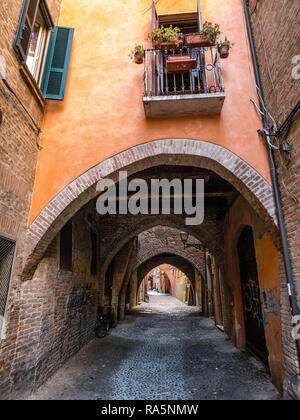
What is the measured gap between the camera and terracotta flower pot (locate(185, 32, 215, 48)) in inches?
191

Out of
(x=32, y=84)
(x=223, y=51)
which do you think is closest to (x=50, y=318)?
(x=32, y=84)

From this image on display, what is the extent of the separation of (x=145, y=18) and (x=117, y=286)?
9.55 metres

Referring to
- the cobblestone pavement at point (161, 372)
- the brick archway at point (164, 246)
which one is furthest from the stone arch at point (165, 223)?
the brick archway at point (164, 246)

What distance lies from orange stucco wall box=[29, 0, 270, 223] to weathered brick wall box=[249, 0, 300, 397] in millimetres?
401

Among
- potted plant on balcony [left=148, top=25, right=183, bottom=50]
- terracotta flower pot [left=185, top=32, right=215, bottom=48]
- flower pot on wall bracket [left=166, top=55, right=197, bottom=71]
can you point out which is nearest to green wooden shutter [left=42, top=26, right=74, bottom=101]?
potted plant on balcony [left=148, top=25, right=183, bottom=50]

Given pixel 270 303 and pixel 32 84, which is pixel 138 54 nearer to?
pixel 32 84

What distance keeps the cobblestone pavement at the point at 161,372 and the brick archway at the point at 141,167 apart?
2279 millimetres

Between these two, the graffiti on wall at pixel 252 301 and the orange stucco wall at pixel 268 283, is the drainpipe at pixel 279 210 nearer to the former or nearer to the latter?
the orange stucco wall at pixel 268 283

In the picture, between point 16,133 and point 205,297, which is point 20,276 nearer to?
point 16,133

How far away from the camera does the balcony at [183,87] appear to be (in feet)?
13.8

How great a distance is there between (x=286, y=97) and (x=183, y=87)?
1.68 meters

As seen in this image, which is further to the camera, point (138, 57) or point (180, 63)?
point (138, 57)

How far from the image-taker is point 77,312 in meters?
6.27

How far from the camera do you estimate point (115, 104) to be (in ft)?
15.9
